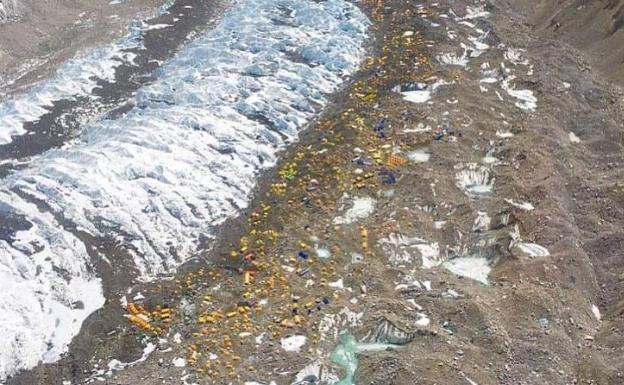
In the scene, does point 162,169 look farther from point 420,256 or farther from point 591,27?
point 591,27

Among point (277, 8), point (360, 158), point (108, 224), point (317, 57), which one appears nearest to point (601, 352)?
point (360, 158)

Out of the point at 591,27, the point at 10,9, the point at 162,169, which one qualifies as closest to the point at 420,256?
the point at 162,169

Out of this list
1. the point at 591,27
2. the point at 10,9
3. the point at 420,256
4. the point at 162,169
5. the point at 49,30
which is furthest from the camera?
the point at 10,9

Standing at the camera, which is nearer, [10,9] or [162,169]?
[162,169]

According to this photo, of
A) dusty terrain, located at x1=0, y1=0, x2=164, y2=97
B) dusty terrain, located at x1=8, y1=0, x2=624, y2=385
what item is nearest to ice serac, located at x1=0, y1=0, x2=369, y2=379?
dusty terrain, located at x1=8, y1=0, x2=624, y2=385

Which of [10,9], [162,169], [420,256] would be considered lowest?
[420,256]

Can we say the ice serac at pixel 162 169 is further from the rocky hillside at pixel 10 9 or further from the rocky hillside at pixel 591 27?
the rocky hillside at pixel 10 9

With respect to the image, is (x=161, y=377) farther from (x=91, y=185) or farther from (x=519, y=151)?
(x=519, y=151)
